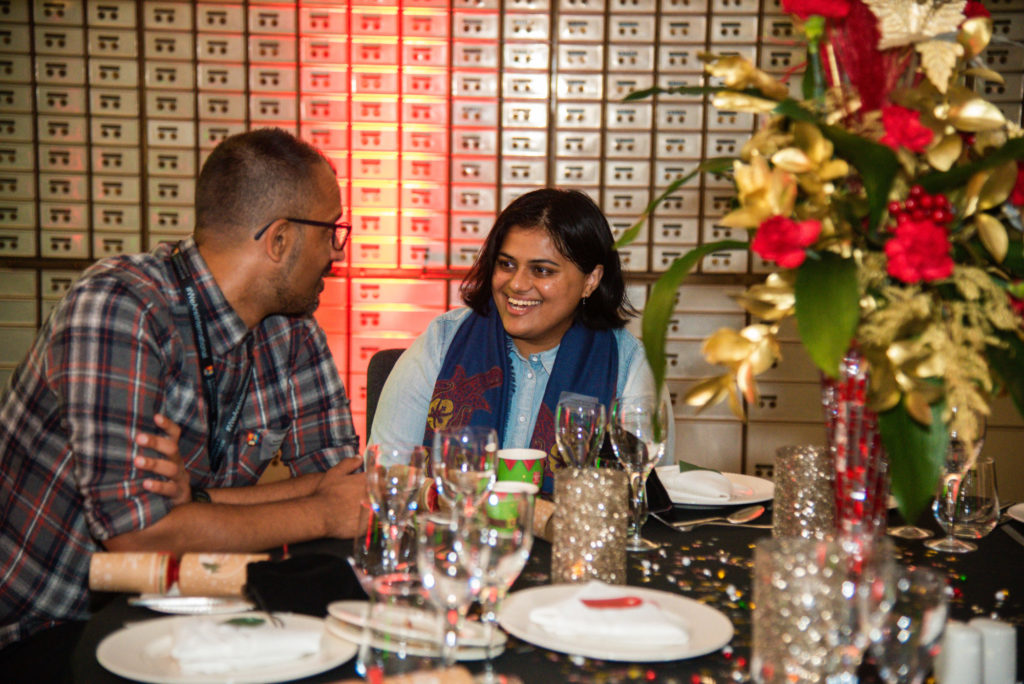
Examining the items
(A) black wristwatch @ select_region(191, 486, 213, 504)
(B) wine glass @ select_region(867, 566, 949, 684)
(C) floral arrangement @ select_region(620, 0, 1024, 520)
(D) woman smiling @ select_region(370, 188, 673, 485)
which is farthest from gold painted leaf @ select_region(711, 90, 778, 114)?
(D) woman smiling @ select_region(370, 188, 673, 485)

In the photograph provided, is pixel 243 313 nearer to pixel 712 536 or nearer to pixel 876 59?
pixel 712 536

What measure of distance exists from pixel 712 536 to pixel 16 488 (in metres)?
1.15

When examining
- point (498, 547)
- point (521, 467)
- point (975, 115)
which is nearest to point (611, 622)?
point (498, 547)

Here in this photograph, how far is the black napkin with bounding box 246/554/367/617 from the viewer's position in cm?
106

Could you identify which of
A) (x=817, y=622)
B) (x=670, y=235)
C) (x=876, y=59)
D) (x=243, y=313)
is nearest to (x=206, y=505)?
(x=243, y=313)

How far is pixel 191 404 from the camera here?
64.5 inches

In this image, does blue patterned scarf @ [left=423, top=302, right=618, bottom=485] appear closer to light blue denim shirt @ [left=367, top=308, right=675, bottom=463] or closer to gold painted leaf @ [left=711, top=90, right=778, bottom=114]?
light blue denim shirt @ [left=367, top=308, right=675, bottom=463]

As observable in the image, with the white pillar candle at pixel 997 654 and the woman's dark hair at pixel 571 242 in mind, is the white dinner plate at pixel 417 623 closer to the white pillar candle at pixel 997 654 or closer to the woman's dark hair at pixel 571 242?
the white pillar candle at pixel 997 654

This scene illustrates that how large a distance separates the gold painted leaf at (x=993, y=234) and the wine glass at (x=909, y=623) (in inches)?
18.7

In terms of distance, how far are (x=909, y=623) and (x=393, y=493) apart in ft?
2.04

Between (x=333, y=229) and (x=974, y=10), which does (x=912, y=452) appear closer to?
(x=974, y=10)

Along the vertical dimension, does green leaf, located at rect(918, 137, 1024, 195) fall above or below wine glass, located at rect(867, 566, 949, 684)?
above

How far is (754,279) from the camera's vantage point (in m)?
4.29

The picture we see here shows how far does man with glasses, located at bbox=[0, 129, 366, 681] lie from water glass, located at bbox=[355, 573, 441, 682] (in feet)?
1.57
